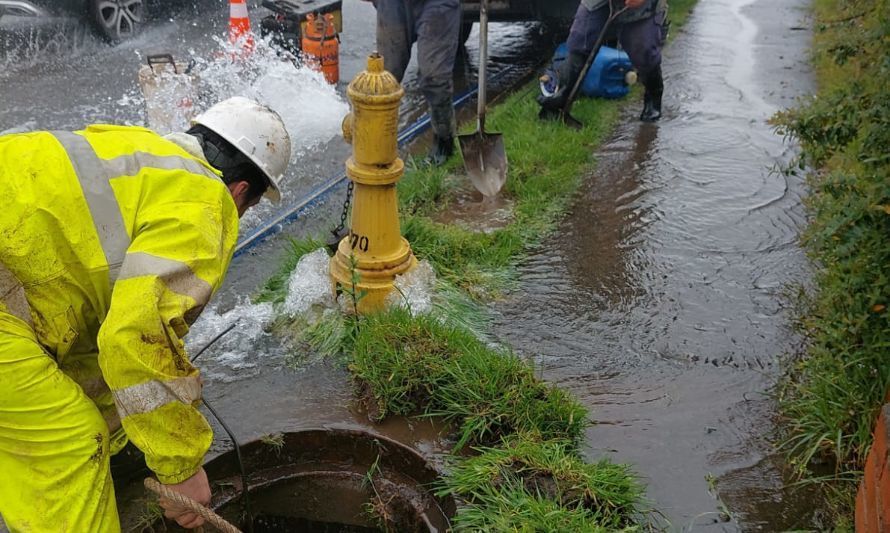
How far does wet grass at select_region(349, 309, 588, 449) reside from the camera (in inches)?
112

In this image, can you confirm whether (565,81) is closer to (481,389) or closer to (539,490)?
(481,389)

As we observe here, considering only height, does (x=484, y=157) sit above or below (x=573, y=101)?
above

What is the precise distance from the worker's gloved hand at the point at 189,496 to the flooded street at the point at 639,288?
682 millimetres

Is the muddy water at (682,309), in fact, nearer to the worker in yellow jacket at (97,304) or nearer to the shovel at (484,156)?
the shovel at (484,156)

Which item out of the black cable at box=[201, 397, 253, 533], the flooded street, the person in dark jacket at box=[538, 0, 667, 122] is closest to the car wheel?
the flooded street

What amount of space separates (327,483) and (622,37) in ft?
15.1

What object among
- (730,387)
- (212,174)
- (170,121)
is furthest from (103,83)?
(730,387)

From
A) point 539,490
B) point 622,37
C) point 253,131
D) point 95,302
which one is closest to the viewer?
point 95,302

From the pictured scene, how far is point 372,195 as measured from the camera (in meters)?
3.44

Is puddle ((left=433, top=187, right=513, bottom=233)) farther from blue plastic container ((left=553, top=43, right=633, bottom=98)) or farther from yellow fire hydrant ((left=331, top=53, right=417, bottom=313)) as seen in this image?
blue plastic container ((left=553, top=43, right=633, bottom=98))

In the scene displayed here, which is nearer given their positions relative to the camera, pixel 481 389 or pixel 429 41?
pixel 481 389

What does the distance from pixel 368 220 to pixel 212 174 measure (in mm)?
1323

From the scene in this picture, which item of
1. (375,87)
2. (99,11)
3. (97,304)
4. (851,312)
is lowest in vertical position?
(99,11)

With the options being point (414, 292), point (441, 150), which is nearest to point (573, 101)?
point (441, 150)
